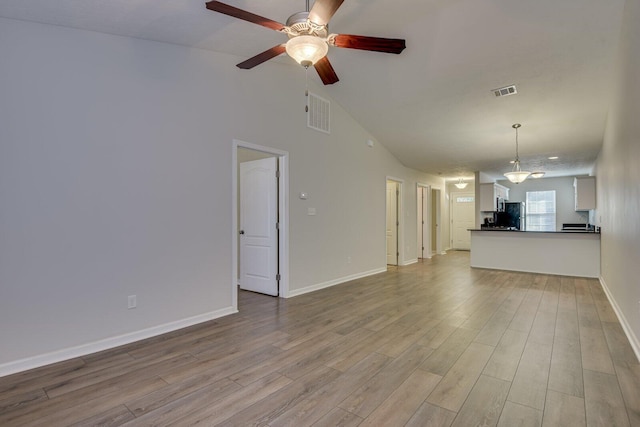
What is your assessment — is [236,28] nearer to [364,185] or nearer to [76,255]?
[76,255]

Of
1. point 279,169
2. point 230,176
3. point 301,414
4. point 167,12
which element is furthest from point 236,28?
A: point 301,414

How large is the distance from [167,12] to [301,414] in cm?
331

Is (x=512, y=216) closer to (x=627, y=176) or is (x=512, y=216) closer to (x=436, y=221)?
(x=436, y=221)

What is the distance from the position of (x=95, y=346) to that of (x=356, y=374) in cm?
233

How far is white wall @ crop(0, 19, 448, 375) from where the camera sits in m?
2.55

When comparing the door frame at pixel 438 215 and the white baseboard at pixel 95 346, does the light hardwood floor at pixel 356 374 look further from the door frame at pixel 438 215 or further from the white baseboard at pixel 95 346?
the door frame at pixel 438 215

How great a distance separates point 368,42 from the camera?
242 cm

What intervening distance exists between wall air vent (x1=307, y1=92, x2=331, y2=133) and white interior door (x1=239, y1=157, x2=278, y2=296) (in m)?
0.98

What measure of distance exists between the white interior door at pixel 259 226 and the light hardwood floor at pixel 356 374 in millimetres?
874

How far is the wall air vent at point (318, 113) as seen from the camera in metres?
5.07

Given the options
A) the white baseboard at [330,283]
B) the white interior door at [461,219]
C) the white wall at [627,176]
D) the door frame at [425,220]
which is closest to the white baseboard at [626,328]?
the white wall at [627,176]

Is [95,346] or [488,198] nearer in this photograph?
[95,346]

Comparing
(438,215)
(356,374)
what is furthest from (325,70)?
(438,215)

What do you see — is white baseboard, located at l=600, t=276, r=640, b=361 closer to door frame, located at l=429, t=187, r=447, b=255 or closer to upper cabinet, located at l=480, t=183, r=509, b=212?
upper cabinet, located at l=480, t=183, r=509, b=212
